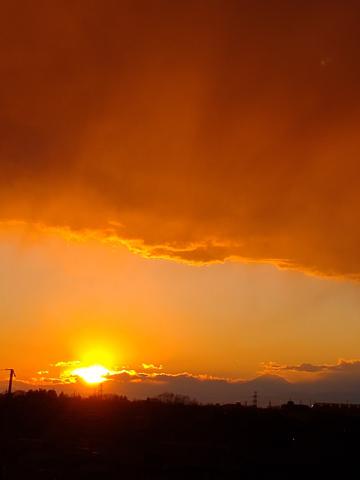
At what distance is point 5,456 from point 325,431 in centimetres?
3452

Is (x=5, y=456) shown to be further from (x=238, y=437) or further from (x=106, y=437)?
(x=238, y=437)

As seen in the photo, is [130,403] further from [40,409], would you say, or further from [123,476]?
[123,476]

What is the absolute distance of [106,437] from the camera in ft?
193

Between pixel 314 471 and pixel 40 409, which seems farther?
pixel 40 409

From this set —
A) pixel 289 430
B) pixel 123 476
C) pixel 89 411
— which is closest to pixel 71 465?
pixel 123 476

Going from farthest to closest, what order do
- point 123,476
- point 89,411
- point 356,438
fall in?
point 89,411, point 356,438, point 123,476

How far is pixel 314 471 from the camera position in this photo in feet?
138

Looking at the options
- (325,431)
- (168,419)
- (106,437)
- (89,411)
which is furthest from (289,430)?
(89,411)

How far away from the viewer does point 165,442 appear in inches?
2189

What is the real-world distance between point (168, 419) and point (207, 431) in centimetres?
825

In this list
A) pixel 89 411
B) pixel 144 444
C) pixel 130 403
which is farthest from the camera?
pixel 130 403

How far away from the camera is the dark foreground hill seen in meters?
39.5

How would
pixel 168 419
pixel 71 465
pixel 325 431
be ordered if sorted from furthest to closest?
1. pixel 168 419
2. pixel 325 431
3. pixel 71 465

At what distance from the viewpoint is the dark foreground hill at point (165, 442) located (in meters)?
39.5
